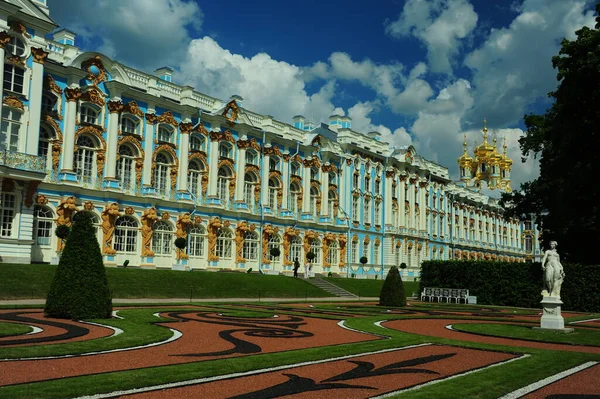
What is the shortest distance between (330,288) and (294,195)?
1273cm

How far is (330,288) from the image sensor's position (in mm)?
43344

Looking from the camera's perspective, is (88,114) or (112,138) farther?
(112,138)

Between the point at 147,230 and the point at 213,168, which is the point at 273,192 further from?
the point at 147,230

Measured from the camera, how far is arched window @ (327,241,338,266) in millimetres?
56844

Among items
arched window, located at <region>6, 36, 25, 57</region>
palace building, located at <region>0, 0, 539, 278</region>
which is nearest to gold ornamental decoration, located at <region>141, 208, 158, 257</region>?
palace building, located at <region>0, 0, 539, 278</region>

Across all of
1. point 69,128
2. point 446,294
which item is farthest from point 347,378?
point 446,294

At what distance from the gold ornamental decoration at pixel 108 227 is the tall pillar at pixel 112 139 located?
148cm

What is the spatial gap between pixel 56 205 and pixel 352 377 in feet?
96.3

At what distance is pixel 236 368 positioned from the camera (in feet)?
33.9

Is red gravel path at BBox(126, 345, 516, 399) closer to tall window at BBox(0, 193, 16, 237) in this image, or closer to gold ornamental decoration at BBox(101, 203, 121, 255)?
tall window at BBox(0, 193, 16, 237)

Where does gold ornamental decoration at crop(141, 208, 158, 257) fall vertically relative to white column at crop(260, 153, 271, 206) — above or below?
below

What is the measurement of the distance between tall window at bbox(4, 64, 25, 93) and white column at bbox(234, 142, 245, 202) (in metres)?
18.2

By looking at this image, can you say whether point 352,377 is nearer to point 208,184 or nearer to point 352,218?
point 208,184

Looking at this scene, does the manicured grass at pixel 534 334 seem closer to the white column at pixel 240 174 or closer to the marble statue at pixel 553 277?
the marble statue at pixel 553 277
